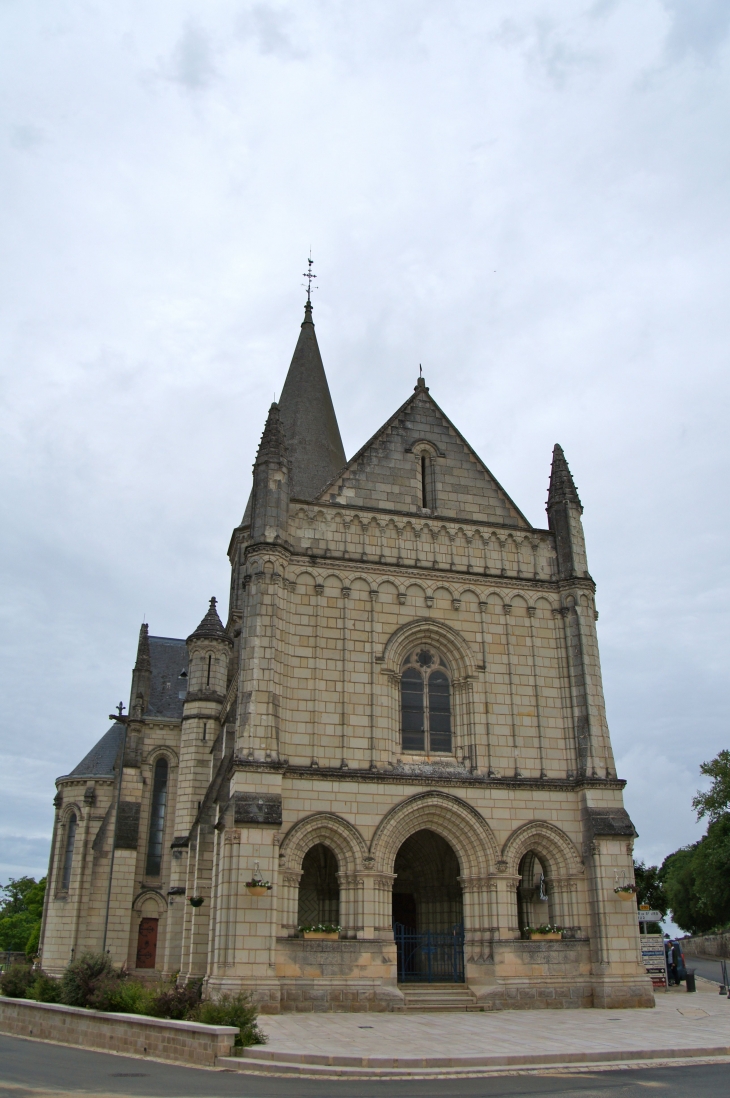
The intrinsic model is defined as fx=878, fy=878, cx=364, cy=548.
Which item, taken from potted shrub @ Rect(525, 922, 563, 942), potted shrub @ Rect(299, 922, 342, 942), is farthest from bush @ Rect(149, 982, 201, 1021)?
potted shrub @ Rect(525, 922, 563, 942)

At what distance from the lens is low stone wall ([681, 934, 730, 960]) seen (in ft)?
156

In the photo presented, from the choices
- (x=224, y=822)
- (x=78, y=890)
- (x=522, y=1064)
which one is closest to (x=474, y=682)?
(x=224, y=822)

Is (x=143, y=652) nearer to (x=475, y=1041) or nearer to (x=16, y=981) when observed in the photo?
(x=16, y=981)

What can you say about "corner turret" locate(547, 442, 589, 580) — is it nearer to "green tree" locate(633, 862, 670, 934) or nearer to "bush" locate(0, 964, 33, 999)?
"bush" locate(0, 964, 33, 999)

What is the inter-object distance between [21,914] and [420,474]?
217ft

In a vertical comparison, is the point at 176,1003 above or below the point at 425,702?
below

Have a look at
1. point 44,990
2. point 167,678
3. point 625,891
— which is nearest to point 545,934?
point 625,891

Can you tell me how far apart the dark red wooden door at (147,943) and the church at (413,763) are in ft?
27.0

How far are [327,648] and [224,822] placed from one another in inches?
204

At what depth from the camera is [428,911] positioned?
81.0 ft

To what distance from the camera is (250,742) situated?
20922 millimetres

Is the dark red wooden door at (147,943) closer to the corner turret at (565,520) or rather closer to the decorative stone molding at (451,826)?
the decorative stone molding at (451,826)

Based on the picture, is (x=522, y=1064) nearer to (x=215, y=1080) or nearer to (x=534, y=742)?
(x=215, y=1080)

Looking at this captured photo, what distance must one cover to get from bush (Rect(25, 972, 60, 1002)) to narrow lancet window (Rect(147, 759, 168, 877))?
58.2 feet
